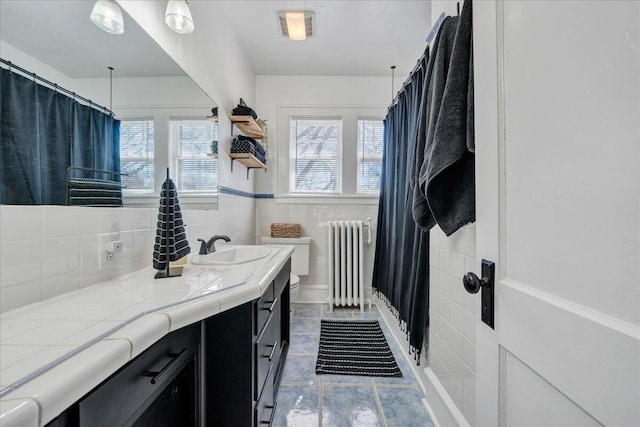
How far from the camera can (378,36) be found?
2.42 meters

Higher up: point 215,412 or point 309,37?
point 309,37

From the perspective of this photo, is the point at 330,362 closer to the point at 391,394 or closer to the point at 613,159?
the point at 391,394

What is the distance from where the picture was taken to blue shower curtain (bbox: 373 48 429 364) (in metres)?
1.60

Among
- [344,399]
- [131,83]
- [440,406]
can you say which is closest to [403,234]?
[440,406]

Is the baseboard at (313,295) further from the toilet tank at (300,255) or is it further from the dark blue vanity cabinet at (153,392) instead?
the dark blue vanity cabinet at (153,392)

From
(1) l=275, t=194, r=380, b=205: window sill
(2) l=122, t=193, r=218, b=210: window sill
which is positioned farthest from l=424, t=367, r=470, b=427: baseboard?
(1) l=275, t=194, r=380, b=205: window sill

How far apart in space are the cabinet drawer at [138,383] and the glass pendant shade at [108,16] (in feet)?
3.51

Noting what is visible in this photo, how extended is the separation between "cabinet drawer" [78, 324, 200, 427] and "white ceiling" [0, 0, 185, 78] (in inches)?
33.0

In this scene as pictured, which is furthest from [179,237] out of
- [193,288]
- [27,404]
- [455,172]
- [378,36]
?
[378,36]

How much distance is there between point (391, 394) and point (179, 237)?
1497mm

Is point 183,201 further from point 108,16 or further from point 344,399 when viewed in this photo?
point 344,399

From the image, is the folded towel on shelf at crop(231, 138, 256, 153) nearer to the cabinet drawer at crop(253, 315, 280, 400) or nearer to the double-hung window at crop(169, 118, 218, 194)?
the double-hung window at crop(169, 118, 218, 194)

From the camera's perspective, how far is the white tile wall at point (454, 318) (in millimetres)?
1095

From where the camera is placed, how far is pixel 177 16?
1253 millimetres
